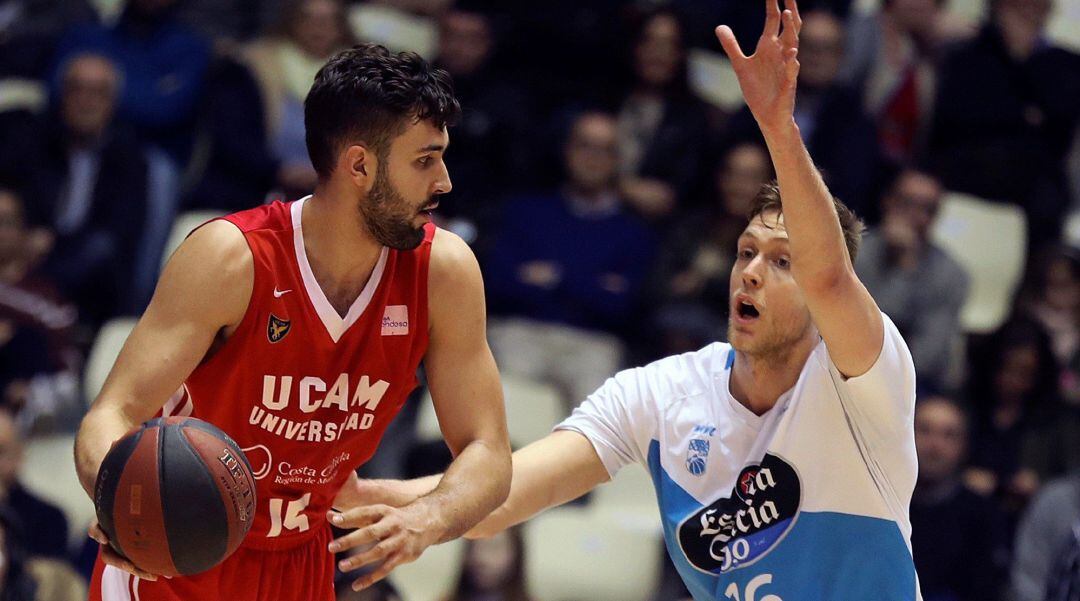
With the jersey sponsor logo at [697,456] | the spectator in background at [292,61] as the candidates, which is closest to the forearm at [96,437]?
the jersey sponsor logo at [697,456]

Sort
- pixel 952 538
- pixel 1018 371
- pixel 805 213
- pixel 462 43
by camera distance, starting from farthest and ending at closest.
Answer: pixel 462 43 → pixel 1018 371 → pixel 952 538 → pixel 805 213

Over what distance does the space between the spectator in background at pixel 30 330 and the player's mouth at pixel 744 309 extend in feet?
15.8

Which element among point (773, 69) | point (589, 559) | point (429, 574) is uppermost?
point (773, 69)

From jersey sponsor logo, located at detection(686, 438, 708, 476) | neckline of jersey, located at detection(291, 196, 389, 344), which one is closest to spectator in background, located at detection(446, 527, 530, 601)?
jersey sponsor logo, located at detection(686, 438, 708, 476)

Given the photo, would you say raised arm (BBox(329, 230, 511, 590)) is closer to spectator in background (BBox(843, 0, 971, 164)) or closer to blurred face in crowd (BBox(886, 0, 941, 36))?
spectator in background (BBox(843, 0, 971, 164))

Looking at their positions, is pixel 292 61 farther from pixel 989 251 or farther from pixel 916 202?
pixel 989 251

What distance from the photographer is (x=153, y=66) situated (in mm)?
9422

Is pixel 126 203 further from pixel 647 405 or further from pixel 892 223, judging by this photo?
pixel 647 405

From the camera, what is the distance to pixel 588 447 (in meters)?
4.64

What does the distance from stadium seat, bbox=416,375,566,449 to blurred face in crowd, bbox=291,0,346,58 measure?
230cm

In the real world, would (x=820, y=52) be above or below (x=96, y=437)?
below

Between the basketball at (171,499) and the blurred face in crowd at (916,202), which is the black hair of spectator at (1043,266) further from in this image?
the basketball at (171,499)

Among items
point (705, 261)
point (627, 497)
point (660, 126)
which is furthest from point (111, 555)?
point (660, 126)

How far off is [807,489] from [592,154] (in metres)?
4.65
